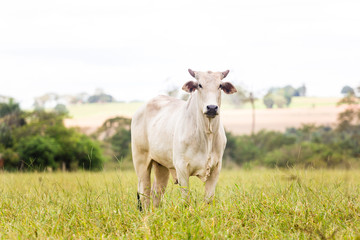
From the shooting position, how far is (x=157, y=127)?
6.75 meters

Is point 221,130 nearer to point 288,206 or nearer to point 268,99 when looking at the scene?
point 288,206

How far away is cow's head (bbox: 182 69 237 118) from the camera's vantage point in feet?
18.3

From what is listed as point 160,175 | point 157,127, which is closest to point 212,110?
point 157,127

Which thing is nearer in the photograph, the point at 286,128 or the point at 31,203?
the point at 31,203

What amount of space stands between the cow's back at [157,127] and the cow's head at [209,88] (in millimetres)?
605

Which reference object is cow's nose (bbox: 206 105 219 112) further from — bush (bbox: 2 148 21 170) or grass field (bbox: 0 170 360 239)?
bush (bbox: 2 148 21 170)

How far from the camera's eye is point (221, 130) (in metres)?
6.16

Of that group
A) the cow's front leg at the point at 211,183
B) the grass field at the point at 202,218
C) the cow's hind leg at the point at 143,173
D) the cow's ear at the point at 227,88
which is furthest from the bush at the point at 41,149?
the cow's ear at the point at 227,88

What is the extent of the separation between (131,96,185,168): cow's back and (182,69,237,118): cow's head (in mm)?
605

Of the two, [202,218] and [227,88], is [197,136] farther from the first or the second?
[202,218]

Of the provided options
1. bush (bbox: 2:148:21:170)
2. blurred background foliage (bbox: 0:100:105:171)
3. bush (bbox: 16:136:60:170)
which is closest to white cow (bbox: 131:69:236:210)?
blurred background foliage (bbox: 0:100:105:171)

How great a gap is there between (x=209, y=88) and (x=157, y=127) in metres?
1.31

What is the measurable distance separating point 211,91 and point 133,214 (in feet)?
5.90

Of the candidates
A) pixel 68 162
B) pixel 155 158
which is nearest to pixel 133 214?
pixel 155 158
